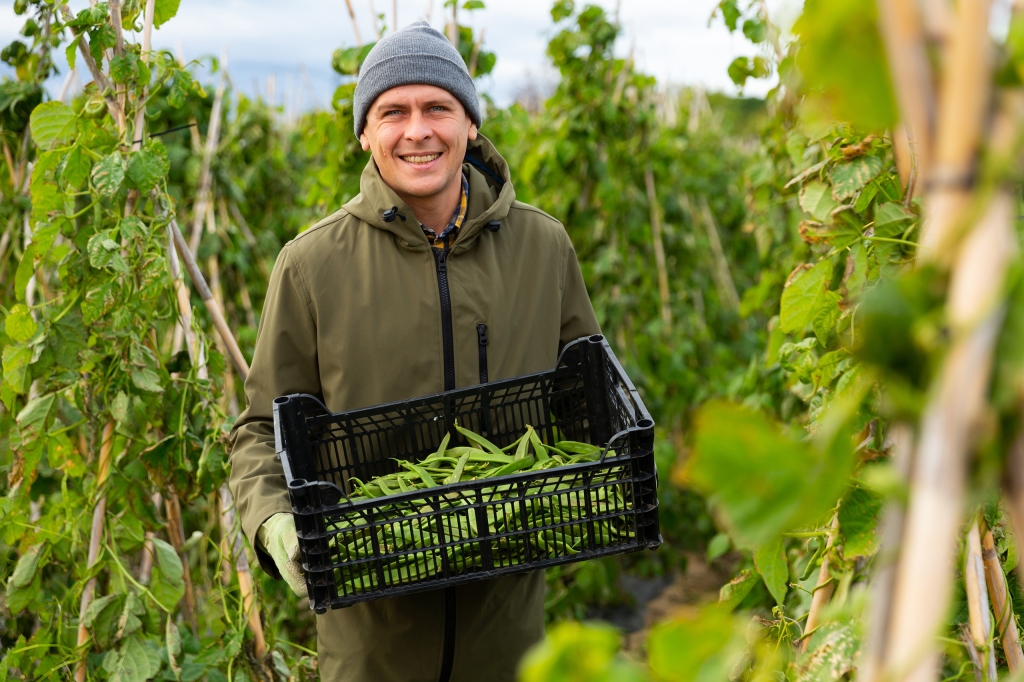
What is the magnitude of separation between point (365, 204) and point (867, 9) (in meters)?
1.50

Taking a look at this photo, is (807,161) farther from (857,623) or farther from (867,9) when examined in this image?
(867,9)

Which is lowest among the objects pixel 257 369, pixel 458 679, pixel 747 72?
pixel 458 679

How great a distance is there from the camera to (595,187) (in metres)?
4.29

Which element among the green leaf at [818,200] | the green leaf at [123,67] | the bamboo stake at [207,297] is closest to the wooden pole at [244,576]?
the bamboo stake at [207,297]

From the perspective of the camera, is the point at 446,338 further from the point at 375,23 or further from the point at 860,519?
the point at 375,23

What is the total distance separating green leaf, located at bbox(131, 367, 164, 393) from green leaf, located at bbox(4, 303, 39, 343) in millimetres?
231

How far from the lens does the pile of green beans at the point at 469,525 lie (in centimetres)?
129

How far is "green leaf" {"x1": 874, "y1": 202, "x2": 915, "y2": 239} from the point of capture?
1.19m

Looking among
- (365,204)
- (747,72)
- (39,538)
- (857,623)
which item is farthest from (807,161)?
(39,538)

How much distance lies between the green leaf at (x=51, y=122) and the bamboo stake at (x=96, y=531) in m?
0.66

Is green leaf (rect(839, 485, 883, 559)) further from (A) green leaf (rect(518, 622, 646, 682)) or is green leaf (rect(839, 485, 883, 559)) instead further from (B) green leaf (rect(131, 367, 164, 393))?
(B) green leaf (rect(131, 367, 164, 393))

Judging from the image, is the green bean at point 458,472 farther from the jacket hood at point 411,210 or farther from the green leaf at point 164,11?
the green leaf at point 164,11

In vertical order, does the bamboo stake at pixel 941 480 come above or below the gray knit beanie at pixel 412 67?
below

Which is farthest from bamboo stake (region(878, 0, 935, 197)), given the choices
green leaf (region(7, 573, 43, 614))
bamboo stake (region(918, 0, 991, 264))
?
green leaf (region(7, 573, 43, 614))
